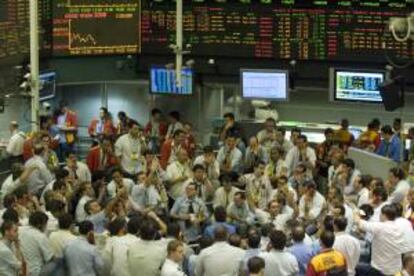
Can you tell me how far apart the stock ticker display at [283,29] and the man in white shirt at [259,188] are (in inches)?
148

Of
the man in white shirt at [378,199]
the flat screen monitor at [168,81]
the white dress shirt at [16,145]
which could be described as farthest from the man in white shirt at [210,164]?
the flat screen monitor at [168,81]

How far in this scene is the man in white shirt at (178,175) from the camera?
13453 millimetres

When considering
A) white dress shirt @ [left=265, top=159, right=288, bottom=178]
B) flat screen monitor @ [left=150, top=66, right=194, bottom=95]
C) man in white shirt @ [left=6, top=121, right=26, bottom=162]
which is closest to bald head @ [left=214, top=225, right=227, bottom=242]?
white dress shirt @ [left=265, top=159, right=288, bottom=178]

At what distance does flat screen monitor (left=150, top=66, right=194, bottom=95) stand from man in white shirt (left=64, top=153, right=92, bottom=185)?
3556 mm

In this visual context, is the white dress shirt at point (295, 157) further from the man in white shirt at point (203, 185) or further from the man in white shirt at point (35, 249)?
the man in white shirt at point (35, 249)

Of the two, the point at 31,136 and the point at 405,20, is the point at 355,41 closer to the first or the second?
A: the point at 405,20

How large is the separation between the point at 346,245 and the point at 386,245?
702mm

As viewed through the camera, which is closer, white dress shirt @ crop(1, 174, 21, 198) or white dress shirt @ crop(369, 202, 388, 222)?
white dress shirt @ crop(369, 202, 388, 222)

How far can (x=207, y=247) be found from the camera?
9.84 meters

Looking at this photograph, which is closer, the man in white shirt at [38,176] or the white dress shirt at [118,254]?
the white dress shirt at [118,254]

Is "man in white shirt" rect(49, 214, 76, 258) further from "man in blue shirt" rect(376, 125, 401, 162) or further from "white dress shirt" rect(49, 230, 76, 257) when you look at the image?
"man in blue shirt" rect(376, 125, 401, 162)

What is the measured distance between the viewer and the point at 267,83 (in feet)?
53.9

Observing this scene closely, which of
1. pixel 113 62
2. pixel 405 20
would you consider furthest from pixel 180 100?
pixel 405 20

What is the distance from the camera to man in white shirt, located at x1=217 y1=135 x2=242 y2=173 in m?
14.5
